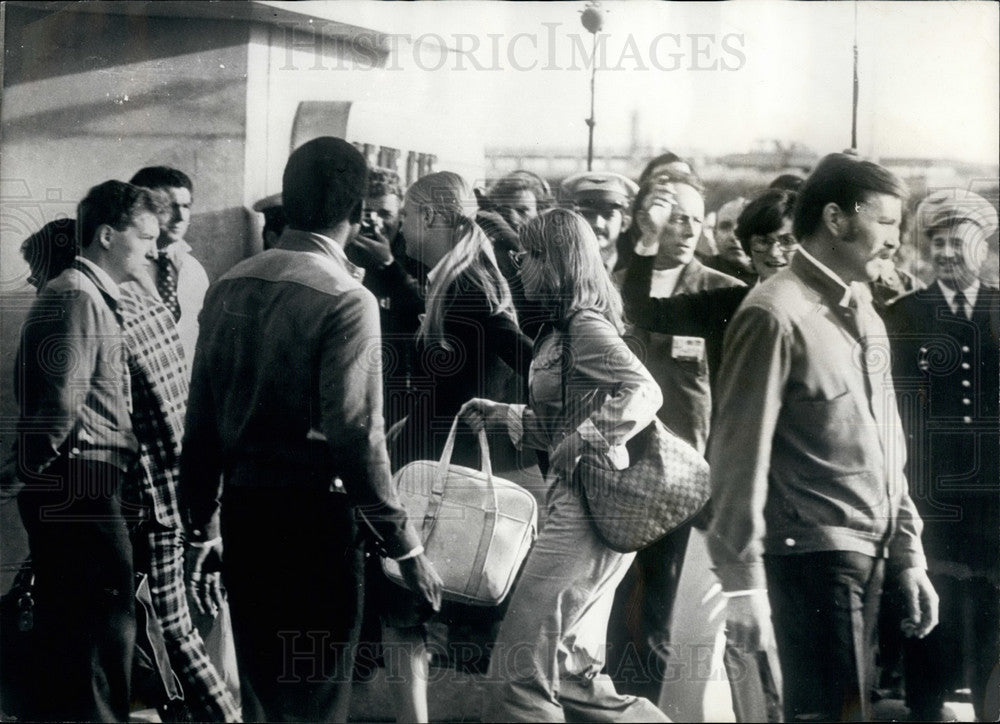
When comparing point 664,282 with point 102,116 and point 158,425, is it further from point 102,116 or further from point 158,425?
point 102,116

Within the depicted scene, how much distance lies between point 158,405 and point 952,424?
2.57 m

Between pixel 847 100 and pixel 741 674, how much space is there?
1877mm

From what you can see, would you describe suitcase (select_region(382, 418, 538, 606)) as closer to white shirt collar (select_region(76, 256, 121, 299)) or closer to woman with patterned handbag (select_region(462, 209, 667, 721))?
woman with patterned handbag (select_region(462, 209, 667, 721))

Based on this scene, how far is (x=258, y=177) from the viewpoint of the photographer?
288 cm

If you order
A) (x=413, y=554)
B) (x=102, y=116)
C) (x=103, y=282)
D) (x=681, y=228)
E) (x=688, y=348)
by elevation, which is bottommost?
(x=413, y=554)

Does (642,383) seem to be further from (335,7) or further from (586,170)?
(335,7)

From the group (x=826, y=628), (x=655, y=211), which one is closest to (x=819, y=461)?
(x=826, y=628)

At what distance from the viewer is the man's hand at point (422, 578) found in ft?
9.28

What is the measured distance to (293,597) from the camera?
284 cm

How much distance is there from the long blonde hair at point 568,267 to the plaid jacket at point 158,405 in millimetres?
1154

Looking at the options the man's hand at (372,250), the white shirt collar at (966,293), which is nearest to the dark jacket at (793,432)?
the white shirt collar at (966,293)

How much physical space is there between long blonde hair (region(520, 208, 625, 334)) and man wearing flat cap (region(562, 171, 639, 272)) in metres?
0.03

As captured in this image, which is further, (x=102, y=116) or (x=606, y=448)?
(x=102, y=116)

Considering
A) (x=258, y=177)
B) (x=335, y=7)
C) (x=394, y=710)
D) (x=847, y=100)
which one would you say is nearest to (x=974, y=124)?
(x=847, y=100)
